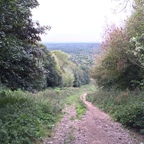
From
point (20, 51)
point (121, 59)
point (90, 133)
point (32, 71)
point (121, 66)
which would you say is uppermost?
point (20, 51)

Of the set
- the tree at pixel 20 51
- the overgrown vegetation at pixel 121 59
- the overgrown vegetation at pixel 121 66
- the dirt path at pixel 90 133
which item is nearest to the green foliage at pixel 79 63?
the overgrown vegetation at pixel 121 66

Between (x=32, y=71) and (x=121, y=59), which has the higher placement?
(x=121, y=59)

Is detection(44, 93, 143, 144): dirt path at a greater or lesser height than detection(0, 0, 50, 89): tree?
lesser

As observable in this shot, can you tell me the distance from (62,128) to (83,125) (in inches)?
40.3

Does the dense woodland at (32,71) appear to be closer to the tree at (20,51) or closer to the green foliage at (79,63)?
the tree at (20,51)

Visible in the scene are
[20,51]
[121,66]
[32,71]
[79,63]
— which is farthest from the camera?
[79,63]

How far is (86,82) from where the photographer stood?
80688 millimetres

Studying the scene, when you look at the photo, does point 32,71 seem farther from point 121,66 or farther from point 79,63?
point 79,63

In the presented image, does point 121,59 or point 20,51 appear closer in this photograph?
point 20,51

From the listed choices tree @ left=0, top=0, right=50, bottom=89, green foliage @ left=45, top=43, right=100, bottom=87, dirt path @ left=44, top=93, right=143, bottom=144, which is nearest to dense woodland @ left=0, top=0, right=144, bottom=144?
tree @ left=0, top=0, right=50, bottom=89

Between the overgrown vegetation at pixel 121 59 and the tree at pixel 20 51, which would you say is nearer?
the tree at pixel 20 51

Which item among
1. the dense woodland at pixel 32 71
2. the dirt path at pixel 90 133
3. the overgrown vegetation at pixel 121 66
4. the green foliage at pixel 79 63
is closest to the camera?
the dense woodland at pixel 32 71

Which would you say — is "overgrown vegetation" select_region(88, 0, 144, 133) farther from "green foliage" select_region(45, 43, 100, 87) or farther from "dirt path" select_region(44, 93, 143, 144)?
"green foliage" select_region(45, 43, 100, 87)

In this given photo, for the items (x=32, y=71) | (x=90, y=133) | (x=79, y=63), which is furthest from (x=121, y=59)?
(x=79, y=63)
